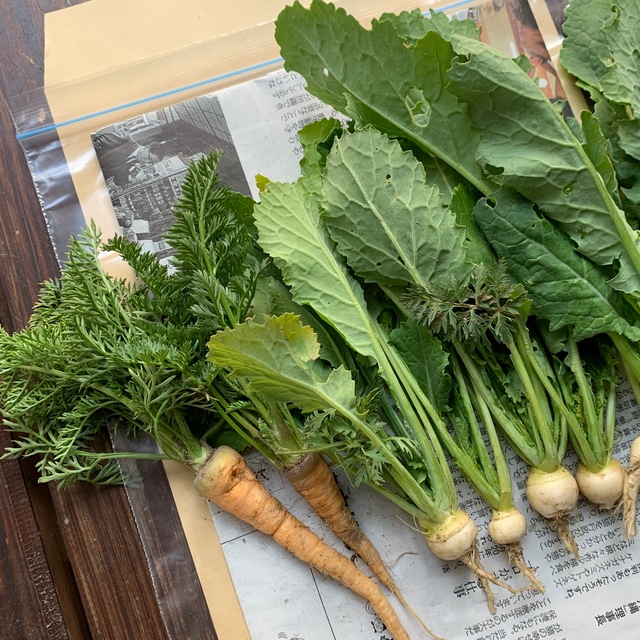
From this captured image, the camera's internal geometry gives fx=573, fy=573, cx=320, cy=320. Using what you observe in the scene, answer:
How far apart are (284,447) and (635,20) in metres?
0.80

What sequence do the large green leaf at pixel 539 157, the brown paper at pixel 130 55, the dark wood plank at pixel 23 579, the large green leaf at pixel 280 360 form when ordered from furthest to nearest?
the brown paper at pixel 130 55, the dark wood plank at pixel 23 579, the large green leaf at pixel 539 157, the large green leaf at pixel 280 360

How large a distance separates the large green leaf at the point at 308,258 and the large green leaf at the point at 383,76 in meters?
0.16

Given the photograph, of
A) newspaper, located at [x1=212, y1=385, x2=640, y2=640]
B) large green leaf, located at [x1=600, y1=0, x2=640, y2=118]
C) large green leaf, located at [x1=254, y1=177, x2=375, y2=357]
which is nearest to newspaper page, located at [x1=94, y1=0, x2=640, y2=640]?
newspaper, located at [x1=212, y1=385, x2=640, y2=640]

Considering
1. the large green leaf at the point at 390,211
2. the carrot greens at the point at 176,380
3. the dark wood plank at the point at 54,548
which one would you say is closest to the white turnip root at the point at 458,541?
the carrot greens at the point at 176,380

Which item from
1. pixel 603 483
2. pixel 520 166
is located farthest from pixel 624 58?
pixel 603 483

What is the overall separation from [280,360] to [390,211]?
0.26m

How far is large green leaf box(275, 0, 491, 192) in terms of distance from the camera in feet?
2.56

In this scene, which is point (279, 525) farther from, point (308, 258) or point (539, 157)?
point (539, 157)

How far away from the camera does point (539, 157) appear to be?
787 mm

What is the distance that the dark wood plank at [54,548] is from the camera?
2.86 feet

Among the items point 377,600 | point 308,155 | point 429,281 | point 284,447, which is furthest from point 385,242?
point 377,600

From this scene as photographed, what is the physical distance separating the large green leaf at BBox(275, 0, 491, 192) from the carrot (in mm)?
540

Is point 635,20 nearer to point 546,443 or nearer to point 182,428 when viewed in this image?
point 546,443

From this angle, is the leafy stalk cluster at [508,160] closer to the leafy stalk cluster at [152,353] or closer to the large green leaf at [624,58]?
the large green leaf at [624,58]
